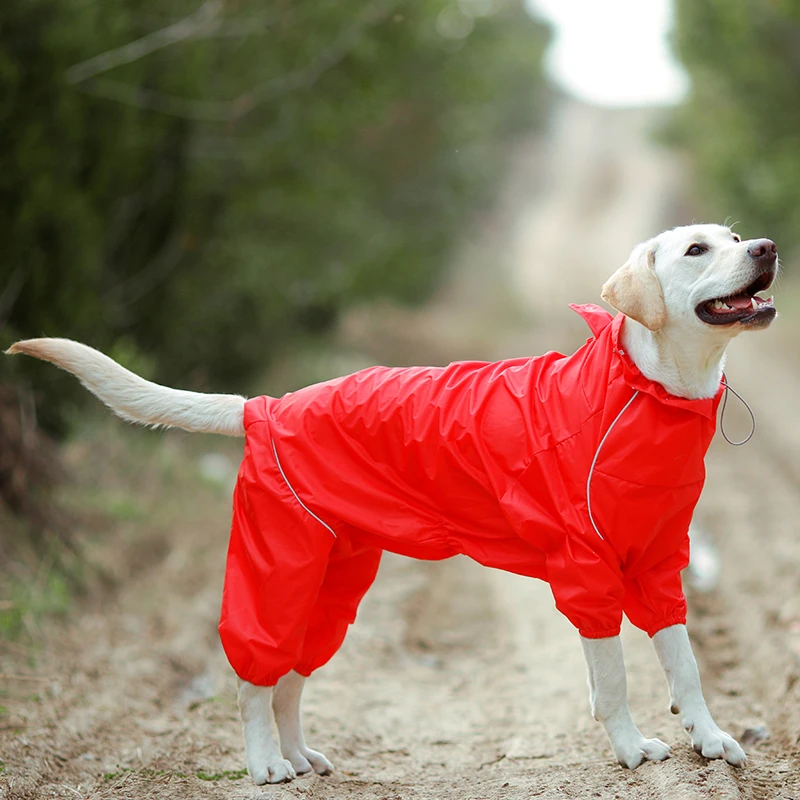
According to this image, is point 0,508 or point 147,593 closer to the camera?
point 0,508

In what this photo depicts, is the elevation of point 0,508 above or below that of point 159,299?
below

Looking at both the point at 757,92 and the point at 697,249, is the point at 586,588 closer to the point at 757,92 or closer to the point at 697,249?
the point at 697,249

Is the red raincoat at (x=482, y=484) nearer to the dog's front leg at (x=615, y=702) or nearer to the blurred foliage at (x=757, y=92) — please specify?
the dog's front leg at (x=615, y=702)

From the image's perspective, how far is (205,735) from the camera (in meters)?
4.86

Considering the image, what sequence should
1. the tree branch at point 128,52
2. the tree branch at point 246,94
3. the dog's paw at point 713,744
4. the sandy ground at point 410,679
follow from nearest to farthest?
the dog's paw at point 713,744, the sandy ground at point 410,679, the tree branch at point 128,52, the tree branch at point 246,94

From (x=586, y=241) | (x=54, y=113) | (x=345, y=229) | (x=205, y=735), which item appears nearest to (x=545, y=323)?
(x=345, y=229)

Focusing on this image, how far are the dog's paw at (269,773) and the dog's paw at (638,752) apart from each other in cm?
131

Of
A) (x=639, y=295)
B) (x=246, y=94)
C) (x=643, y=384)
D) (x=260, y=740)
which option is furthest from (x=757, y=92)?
(x=260, y=740)

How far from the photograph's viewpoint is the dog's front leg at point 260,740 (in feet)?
13.2

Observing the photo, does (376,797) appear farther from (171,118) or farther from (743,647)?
(171,118)

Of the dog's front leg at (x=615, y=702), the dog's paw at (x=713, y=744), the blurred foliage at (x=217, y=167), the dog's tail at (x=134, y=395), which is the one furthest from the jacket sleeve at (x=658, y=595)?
the blurred foliage at (x=217, y=167)

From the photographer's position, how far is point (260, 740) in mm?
4078

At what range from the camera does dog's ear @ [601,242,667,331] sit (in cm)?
371

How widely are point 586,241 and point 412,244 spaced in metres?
13.8
